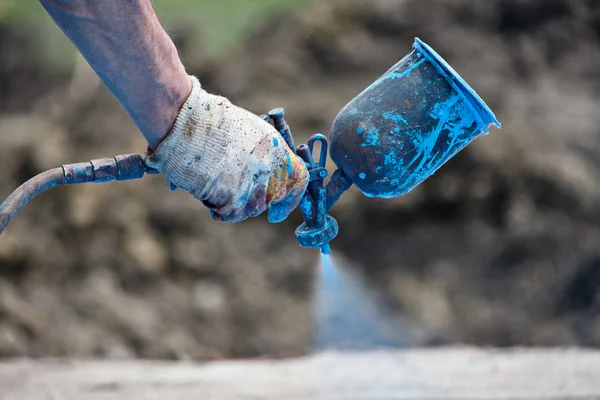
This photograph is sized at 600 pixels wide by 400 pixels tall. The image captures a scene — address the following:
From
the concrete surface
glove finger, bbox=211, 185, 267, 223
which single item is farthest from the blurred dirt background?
glove finger, bbox=211, 185, 267, 223

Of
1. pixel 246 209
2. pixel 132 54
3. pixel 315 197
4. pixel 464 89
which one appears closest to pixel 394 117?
pixel 464 89

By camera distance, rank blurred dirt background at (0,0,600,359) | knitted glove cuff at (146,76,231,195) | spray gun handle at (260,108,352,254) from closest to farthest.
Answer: knitted glove cuff at (146,76,231,195), spray gun handle at (260,108,352,254), blurred dirt background at (0,0,600,359)

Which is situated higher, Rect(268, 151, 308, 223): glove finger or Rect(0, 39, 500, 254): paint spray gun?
Rect(0, 39, 500, 254): paint spray gun

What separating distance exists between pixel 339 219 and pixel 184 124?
3.72 meters

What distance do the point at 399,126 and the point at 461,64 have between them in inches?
159

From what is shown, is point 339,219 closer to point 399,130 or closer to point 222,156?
point 399,130

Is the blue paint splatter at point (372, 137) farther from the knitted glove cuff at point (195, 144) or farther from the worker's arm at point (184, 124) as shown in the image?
the knitted glove cuff at point (195, 144)

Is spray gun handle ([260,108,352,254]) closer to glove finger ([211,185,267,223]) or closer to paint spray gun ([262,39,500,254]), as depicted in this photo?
paint spray gun ([262,39,500,254])

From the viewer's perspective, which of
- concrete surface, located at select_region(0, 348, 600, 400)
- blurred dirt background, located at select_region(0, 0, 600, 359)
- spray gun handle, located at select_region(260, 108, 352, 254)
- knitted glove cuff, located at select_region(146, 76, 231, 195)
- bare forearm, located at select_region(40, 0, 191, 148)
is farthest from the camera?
blurred dirt background, located at select_region(0, 0, 600, 359)

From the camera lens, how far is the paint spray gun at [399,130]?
6.26 feet

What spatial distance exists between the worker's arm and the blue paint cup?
0.20 metres

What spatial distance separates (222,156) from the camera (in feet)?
5.77

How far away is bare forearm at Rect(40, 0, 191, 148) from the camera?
1588mm

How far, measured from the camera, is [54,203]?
5258 mm
